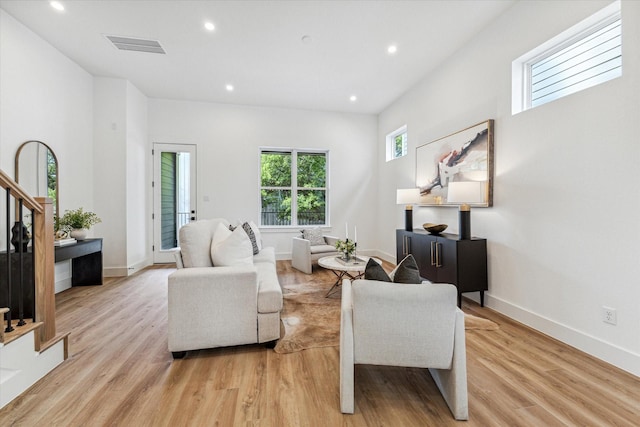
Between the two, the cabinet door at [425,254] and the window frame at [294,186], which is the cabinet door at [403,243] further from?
the window frame at [294,186]

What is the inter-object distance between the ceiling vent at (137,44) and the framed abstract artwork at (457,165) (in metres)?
3.87

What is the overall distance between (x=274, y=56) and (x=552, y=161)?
335 centimetres

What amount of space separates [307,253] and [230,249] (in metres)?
2.24

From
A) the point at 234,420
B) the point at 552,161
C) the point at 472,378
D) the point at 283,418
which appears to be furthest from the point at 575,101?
the point at 234,420

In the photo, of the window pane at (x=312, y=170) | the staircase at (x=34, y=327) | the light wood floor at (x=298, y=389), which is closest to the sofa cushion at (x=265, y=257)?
the light wood floor at (x=298, y=389)

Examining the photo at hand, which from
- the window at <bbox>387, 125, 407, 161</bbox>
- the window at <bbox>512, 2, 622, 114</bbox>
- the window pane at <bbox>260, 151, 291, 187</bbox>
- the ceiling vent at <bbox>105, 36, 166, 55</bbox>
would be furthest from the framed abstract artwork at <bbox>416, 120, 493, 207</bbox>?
the ceiling vent at <bbox>105, 36, 166, 55</bbox>

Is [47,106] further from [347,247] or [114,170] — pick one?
[347,247]

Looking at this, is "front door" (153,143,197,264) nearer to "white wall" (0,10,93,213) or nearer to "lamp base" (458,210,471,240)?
"white wall" (0,10,93,213)

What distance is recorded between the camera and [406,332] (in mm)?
1486

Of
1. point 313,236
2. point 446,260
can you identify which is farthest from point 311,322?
point 313,236

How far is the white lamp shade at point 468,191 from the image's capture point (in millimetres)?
3045

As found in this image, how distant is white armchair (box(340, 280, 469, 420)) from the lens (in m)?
1.45

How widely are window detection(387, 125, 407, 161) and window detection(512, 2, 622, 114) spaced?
2.30 metres

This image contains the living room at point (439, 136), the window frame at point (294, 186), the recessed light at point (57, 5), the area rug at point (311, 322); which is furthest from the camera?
the window frame at point (294, 186)
